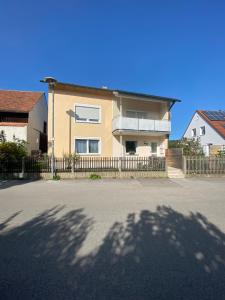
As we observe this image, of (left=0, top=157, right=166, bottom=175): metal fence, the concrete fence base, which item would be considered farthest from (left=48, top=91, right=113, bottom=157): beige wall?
the concrete fence base

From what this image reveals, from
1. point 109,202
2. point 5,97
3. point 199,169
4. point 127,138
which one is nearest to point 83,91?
point 127,138

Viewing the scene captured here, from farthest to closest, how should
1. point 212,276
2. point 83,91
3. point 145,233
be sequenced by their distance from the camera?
point 83,91
point 145,233
point 212,276

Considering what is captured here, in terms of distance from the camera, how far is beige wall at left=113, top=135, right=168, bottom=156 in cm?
1973

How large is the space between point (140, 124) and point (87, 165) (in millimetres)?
6748

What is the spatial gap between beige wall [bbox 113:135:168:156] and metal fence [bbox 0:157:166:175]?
4.73 metres

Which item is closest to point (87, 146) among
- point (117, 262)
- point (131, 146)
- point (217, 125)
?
point (131, 146)

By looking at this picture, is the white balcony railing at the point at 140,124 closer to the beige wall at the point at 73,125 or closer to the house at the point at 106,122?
the house at the point at 106,122

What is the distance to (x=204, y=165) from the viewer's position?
15.3 meters

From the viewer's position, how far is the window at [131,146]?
2028 centimetres

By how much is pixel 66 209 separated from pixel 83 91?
1388cm

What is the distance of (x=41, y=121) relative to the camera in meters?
23.0

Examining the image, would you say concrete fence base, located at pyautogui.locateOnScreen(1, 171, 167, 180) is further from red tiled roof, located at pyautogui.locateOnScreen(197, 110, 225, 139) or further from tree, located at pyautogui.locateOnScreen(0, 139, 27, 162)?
red tiled roof, located at pyautogui.locateOnScreen(197, 110, 225, 139)

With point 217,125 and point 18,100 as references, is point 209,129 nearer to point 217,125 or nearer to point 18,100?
point 217,125

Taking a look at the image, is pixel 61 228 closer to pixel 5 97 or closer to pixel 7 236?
pixel 7 236
